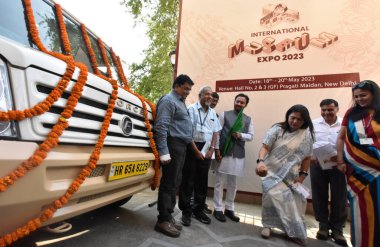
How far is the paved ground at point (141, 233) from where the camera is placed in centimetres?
238

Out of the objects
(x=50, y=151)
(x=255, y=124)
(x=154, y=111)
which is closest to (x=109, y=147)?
(x=50, y=151)

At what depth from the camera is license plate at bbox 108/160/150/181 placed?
6.39 ft

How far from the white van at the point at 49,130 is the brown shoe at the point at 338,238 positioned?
2.31 meters

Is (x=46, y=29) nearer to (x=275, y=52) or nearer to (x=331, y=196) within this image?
(x=331, y=196)

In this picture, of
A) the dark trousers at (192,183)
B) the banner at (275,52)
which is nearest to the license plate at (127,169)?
the dark trousers at (192,183)

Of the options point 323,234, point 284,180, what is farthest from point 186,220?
point 323,234

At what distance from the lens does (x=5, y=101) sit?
4.13 ft

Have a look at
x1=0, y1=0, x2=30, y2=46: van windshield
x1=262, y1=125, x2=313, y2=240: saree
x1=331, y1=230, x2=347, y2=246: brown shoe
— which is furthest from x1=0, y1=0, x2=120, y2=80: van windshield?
x1=331, y1=230, x2=347, y2=246: brown shoe

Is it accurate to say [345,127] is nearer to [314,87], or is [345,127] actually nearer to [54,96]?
[314,87]

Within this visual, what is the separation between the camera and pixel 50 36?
2.19 metres

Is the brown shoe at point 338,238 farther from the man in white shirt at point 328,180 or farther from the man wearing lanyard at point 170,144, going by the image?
the man wearing lanyard at point 170,144

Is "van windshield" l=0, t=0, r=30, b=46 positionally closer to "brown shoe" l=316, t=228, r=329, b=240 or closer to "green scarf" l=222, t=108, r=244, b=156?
"green scarf" l=222, t=108, r=244, b=156

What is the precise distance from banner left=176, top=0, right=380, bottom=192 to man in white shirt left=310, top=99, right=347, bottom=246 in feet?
→ 3.13

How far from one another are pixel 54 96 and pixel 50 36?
1.00 meters
